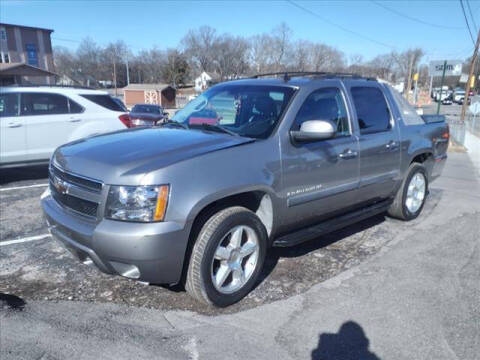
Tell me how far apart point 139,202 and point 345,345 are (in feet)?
5.76

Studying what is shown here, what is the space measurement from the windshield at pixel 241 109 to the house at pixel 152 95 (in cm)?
4244

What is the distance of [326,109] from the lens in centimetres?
396

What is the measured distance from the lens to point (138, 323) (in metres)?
3.00

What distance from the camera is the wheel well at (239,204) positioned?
9.84 feet

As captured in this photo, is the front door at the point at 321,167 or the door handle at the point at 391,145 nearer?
the front door at the point at 321,167

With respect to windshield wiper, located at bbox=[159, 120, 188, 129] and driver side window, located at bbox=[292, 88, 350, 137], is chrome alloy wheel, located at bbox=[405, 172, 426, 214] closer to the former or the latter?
driver side window, located at bbox=[292, 88, 350, 137]

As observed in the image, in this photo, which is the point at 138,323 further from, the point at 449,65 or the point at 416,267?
the point at 449,65

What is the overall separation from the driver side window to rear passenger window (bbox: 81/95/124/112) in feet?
17.4

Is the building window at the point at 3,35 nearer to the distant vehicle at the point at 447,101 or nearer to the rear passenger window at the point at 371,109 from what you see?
→ the distant vehicle at the point at 447,101

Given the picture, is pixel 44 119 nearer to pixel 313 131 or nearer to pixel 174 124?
pixel 174 124

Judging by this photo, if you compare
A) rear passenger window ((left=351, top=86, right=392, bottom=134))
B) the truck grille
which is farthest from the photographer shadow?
rear passenger window ((left=351, top=86, right=392, bottom=134))

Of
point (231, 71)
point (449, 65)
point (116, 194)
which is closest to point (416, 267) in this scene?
point (116, 194)

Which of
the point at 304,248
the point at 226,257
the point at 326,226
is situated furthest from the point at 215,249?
the point at 304,248

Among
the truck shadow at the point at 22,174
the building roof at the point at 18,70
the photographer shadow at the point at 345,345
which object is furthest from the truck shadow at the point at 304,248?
the building roof at the point at 18,70
